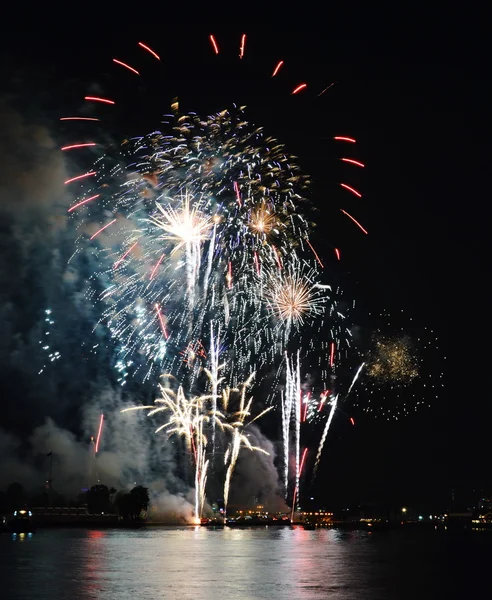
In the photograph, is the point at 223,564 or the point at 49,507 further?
the point at 49,507

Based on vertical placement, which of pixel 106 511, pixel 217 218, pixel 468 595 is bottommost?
pixel 468 595

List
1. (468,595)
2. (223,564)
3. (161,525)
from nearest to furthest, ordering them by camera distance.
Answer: (468,595), (223,564), (161,525)

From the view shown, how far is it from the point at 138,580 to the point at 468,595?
14.5m

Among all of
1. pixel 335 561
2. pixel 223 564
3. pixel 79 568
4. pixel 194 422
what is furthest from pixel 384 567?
pixel 194 422

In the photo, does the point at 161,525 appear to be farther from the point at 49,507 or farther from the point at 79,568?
the point at 79,568

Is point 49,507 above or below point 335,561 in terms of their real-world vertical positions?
above

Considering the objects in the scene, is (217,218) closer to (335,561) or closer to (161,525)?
(335,561)

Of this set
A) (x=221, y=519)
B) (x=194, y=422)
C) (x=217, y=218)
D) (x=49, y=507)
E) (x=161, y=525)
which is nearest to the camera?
(x=217, y=218)

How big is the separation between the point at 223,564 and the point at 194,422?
29259 mm

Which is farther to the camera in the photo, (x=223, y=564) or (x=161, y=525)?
(x=161, y=525)

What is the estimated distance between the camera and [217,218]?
55.2 m

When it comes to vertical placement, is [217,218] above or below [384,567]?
above

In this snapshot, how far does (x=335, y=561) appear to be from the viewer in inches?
2190

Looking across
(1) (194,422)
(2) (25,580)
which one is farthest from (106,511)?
(2) (25,580)
